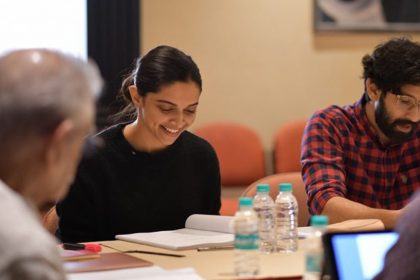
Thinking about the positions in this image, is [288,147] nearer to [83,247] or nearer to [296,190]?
[296,190]

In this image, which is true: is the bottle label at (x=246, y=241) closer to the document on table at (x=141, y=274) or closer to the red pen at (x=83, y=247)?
the document on table at (x=141, y=274)

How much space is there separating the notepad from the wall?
2.69 metres

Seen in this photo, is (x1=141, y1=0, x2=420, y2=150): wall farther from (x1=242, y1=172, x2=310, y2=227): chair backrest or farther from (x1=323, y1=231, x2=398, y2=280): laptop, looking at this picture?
(x1=323, y1=231, x2=398, y2=280): laptop

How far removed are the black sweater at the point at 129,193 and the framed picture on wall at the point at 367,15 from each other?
2.84 metres

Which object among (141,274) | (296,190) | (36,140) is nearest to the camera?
(36,140)

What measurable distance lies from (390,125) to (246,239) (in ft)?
4.44

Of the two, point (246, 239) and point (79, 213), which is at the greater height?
point (246, 239)

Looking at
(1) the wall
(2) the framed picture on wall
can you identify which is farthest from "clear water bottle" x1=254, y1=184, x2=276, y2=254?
(2) the framed picture on wall

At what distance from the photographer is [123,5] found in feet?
17.0

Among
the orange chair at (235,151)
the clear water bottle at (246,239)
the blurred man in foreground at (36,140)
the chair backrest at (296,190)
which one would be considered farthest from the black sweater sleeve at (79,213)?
the orange chair at (235,151)

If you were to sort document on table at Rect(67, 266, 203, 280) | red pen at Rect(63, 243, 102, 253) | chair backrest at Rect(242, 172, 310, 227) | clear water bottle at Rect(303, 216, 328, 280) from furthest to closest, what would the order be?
chair backrest at Rect(242, 172, 310, 227)
red pen at Rect(63, 243, 102, 253)
document on table at Rect(67, 266, 203, 280)
clear water bottle at Rect(303, 216, 328, 280)

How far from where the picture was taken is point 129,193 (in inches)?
113

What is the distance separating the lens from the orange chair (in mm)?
5203

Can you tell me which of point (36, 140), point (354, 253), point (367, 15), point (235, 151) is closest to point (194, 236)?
point (354, 253)
